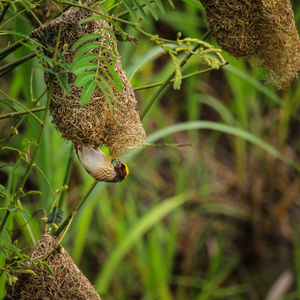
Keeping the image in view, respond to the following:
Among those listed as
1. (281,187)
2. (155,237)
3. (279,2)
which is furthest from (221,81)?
(279,2)

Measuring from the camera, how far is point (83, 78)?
796 mm

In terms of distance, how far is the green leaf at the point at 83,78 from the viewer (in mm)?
784

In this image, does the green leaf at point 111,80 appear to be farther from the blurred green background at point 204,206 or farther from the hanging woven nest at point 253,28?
the blurred green background at point 204,206

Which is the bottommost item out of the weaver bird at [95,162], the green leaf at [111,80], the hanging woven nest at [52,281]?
the hanging woven nest at [52,281]

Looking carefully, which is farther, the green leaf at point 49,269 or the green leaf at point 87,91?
the green leaf at point 49,269

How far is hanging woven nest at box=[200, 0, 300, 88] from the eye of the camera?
95 centimetres

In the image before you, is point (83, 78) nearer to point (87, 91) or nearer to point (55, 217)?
point (87, 91)

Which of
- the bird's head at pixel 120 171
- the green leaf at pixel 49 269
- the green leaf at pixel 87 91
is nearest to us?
the green leaf at pixel 87 91

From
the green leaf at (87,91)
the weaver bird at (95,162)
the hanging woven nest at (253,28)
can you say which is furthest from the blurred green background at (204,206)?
the green leaf at (87,91)

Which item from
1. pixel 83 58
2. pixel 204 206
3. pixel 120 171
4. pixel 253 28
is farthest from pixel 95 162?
pixel 204 206

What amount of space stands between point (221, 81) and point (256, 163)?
94 cm

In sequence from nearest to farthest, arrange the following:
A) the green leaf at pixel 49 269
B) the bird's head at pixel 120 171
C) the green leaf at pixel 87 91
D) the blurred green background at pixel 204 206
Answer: the green leaf at pixel 87 91, the green leaf at pixel 49 269, the bird's head at pixel 120 171, the blurred green background at pixel 204 206

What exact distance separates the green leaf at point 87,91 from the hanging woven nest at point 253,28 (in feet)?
→ 0.96

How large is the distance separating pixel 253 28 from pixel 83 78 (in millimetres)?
367
